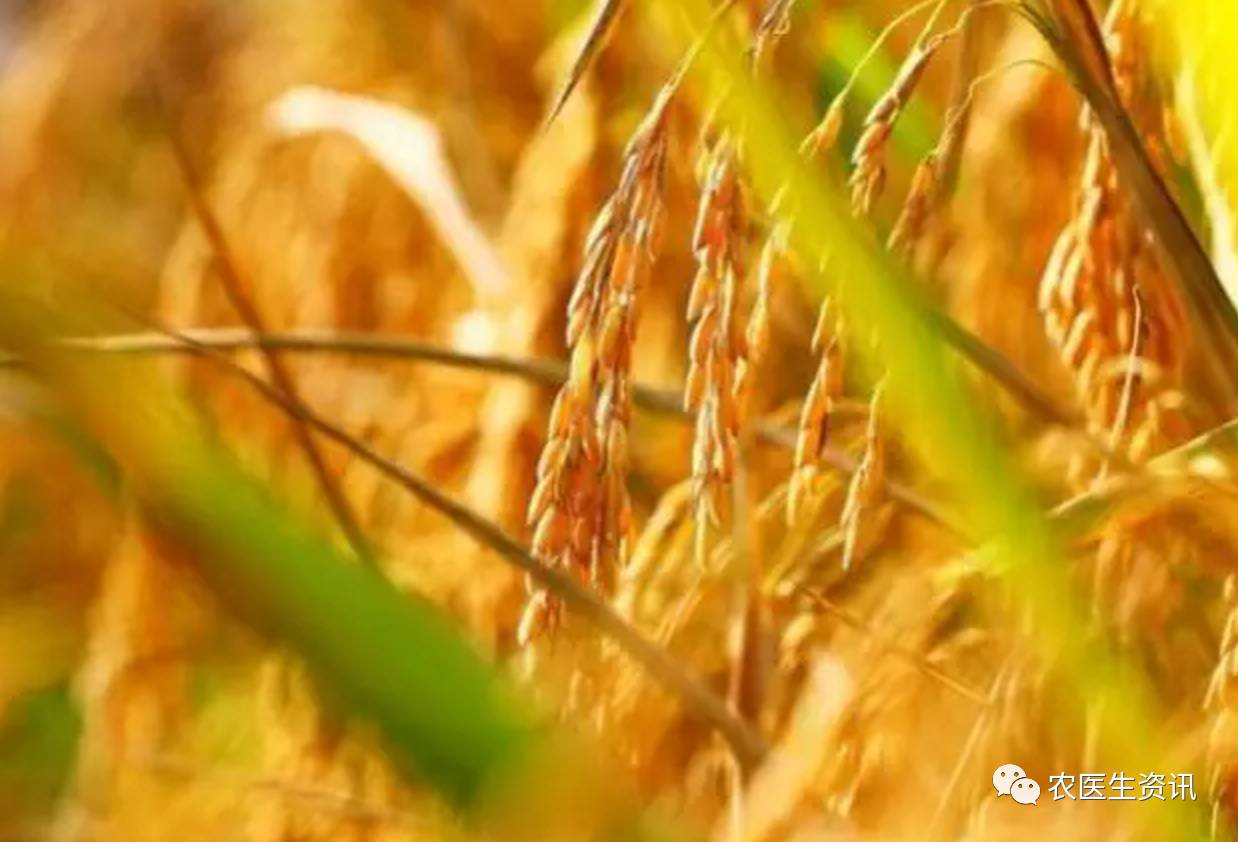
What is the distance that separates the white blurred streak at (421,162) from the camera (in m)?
1.17

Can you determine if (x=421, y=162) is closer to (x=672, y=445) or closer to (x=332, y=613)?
(x=672, y=445)

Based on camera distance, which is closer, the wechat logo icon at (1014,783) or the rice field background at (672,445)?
the rice field background at (672,445)

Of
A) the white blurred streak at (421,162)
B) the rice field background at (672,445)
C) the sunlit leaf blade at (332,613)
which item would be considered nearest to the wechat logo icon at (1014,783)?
the rice field background at (672,445)

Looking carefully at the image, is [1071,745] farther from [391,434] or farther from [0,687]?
[0,687]

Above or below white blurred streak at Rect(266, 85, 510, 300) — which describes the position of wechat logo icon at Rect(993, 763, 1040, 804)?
below

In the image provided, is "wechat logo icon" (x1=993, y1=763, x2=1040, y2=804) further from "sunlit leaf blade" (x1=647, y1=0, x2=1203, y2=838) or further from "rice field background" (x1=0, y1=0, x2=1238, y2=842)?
"sunlit leaf blade" (x1=647, y1=0, x2=1203, y2=838)

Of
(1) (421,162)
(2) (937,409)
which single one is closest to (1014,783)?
(2) (937,409)

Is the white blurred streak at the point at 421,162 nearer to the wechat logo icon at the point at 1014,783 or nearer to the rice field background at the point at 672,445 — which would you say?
the rice field background at the point at 672,445

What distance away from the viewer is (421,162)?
118cm

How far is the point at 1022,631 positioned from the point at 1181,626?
0.16 meters

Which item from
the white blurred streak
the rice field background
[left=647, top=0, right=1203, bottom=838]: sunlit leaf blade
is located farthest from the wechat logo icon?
the white blurred streak

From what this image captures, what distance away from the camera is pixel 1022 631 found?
1.78 ft

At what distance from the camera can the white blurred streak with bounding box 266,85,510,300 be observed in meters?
1.17

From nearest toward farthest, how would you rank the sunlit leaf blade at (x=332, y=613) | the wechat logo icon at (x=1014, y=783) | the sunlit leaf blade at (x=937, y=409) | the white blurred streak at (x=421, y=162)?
the sunlit leaf blade at (x=332, y=613)
the sunlit leaf blade at (x=937, y=409)
the wechat logo icon at (x=1014, y=783)
the white blurred streak at (x=421, y=162)
